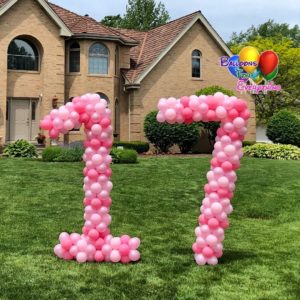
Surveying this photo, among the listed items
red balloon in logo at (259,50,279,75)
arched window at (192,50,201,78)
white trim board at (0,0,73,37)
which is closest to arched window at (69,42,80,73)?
white trim board at (0,0,73,37)

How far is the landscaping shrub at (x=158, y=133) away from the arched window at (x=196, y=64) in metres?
4.25

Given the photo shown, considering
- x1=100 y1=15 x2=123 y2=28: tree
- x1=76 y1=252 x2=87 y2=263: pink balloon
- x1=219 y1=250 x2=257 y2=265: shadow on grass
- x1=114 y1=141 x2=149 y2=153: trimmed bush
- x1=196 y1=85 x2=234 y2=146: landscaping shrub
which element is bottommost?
x1=219 y1=250 x2=257 y2=265: shadow on grass

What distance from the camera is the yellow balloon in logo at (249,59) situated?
32391mm

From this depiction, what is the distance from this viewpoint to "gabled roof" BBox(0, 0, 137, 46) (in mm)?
24672

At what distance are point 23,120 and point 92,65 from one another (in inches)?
194

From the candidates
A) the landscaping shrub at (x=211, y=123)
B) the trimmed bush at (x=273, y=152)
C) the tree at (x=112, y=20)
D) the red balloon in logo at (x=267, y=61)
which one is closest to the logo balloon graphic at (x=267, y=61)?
the red balloon in logo at (x=267, y=61)

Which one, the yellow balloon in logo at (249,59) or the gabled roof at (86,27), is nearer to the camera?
the gabled roof at (86,27)

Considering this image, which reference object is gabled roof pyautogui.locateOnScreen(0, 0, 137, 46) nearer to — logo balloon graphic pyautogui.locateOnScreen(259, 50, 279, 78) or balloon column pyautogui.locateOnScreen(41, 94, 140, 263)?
logo balloon graphic pyautogui.locateOnScreen(259, 50, 279, 78)

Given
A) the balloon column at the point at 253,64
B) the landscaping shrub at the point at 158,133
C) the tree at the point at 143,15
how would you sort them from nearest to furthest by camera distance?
the landscaping shrub at the point at 158,133 < the balloon column at the point at 253,64 < the tree at the point at 143,15

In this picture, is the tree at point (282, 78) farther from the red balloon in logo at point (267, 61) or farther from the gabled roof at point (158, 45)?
the gabled roof at point (158, 45)

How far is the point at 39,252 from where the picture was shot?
7609 millimetres

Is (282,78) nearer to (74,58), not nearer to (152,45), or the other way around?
(152,45)

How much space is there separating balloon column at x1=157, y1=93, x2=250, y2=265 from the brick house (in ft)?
61.6

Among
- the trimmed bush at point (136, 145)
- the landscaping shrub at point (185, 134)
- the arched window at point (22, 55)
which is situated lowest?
the trimmed bush at point (136, 145)
